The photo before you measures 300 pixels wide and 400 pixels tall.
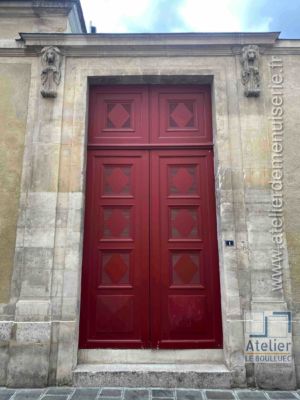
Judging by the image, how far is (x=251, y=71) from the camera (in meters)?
4.51

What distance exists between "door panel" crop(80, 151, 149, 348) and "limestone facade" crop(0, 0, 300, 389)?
0.24 meters

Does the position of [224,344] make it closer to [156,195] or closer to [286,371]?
[286,371]

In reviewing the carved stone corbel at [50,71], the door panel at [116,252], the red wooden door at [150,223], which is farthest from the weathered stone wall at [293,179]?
the carved stone corbel at [50,71]

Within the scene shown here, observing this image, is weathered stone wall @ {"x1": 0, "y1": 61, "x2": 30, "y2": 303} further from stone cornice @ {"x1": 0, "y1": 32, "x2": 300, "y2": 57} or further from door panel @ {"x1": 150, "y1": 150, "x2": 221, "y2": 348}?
door panel @ {"x1": 150, "y1": 150, "x2": 221, "y2": 348}

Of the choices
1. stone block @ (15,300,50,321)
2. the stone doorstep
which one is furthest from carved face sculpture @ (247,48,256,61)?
stone block @ (15,300,50,321)

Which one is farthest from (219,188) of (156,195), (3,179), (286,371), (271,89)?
(3,179)

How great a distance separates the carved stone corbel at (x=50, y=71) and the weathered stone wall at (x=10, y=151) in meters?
0.28

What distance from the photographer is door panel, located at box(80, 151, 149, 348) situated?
13.9 feet

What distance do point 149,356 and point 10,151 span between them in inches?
127

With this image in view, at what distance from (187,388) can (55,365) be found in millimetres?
1543

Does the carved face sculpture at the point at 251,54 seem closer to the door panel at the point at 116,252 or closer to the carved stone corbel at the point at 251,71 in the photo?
the carved stone corbel at the point at 251,71

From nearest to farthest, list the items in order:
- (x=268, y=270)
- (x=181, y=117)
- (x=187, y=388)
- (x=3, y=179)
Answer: (x=187, y=388) < (x=268, y=270) < (x=3, y=179) < (x=181, y=117)

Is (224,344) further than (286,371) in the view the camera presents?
Yes

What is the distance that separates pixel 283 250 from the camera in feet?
13.5
